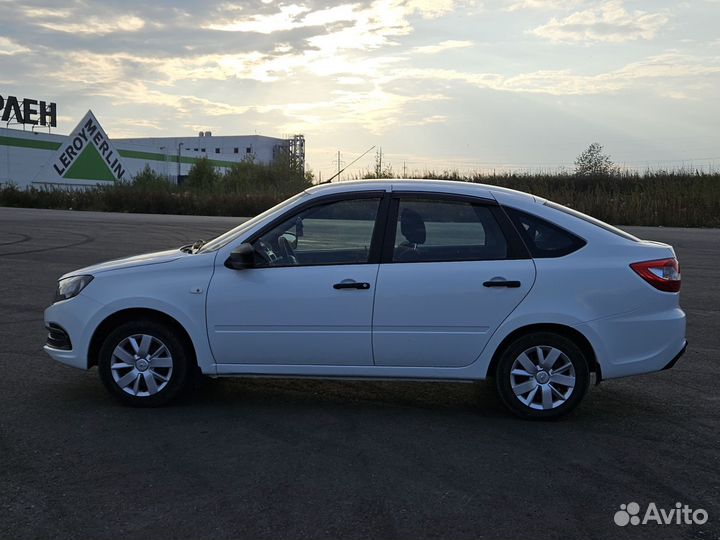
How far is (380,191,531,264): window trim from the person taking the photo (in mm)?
5359

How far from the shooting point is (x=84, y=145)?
2275 inches

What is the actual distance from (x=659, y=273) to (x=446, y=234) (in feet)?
5.03

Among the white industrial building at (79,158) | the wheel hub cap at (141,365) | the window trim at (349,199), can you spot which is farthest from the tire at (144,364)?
the white industrial building at (79,158)

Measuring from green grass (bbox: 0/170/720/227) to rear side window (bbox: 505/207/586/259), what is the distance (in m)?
25.5

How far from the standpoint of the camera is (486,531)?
12.0 ft

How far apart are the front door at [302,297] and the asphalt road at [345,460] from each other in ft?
1.63

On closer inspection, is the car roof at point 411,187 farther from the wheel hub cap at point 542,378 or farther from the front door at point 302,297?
the wheel hub cap at point 542,378

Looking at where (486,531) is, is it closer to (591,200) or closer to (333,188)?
(333,188)

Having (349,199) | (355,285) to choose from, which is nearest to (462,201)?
(349,199)

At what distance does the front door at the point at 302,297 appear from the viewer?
5340 millimetres

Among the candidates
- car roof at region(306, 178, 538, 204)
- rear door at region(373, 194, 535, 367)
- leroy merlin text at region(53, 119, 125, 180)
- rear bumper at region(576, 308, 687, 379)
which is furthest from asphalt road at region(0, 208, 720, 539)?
leroy merlin text at region(53, 119, 125, 180)

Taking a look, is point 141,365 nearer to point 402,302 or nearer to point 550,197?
point 402,302

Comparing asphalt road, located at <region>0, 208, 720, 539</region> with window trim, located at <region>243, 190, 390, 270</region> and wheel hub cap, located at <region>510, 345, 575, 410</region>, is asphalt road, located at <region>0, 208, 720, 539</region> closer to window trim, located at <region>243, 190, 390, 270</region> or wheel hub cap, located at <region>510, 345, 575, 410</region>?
wheel hub cap, located at <region>510, 345, 575, 410</region>

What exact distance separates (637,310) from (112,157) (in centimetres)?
5919
